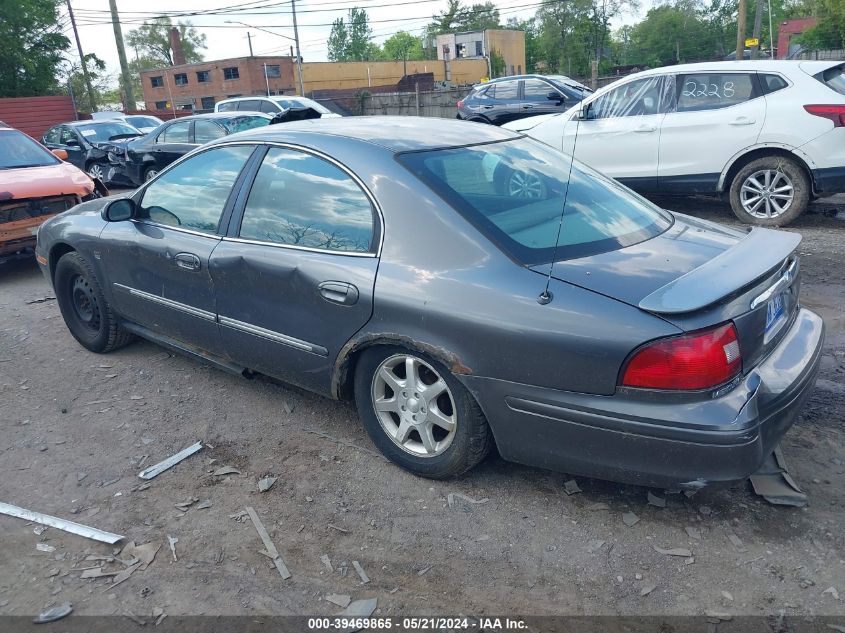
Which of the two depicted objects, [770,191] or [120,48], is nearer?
[770,191]

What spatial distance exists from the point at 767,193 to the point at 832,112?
99 cm

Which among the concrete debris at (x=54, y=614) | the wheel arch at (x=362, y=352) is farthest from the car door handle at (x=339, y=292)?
the concrete debris at (x=54, y=614)

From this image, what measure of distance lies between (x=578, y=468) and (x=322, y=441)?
4.96 ft

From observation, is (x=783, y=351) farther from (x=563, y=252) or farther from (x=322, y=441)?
(x=322, y=441)

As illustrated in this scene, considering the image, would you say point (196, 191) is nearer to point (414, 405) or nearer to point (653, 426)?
point (414, 405)

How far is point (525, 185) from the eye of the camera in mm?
3506

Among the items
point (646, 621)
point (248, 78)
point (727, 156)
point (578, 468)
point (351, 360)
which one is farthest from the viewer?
point (248, 78)

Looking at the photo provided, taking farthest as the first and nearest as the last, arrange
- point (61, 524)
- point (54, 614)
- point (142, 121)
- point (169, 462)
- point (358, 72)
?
point (358, 72)
point (142, 121)
point (169, 462)
point (61, 524)
point (54, 614)

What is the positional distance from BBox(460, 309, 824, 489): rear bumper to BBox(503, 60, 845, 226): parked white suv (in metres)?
4.87

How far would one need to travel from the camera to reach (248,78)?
59.3m

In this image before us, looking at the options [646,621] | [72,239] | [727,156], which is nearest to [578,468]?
[646,621]

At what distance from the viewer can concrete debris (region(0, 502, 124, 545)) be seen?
3.02 m

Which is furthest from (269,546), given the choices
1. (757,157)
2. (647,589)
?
(757,157)

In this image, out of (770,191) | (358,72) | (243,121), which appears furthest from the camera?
(358,72)
